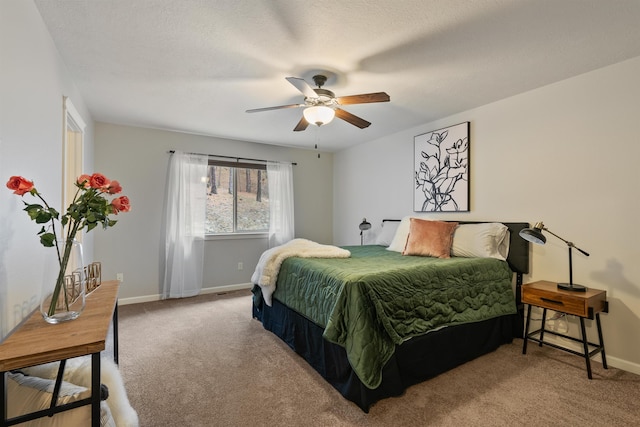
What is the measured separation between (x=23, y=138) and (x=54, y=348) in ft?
3.60

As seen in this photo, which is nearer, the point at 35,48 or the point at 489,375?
the point at 35,48

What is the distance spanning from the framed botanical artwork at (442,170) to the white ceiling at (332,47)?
41cm

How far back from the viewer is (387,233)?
4.02m

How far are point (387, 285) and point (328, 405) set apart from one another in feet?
2.75

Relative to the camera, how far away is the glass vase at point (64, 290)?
1.28 m

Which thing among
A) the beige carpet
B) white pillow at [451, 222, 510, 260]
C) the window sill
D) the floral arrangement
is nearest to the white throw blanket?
the beige carpet

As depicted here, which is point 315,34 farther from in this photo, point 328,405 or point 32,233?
point 328,405

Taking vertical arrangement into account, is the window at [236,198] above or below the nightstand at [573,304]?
above

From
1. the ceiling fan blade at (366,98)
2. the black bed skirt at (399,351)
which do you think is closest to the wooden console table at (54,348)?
the black bed skirt at (399,351)

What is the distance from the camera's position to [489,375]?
2.19 meters

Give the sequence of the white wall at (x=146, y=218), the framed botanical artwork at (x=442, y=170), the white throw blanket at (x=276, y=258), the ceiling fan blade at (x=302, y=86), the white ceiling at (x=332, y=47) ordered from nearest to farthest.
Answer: the white ceiling at (x=332, y=47)
the ceiling fan blade at (x=302, y=86)
the white throw blanket at (x=276, y=258)
the framed botanical artwork at (x=442, y=170)
the white wall at (x=146, y=218)

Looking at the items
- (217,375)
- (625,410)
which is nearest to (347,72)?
(217,375)

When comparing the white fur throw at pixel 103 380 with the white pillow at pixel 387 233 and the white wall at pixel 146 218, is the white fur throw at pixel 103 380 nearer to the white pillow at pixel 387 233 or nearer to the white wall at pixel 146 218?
the white wall at pixel 146 218

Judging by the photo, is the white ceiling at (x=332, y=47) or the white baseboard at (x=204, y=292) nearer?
the white ceiling at (x=332, y=47)
